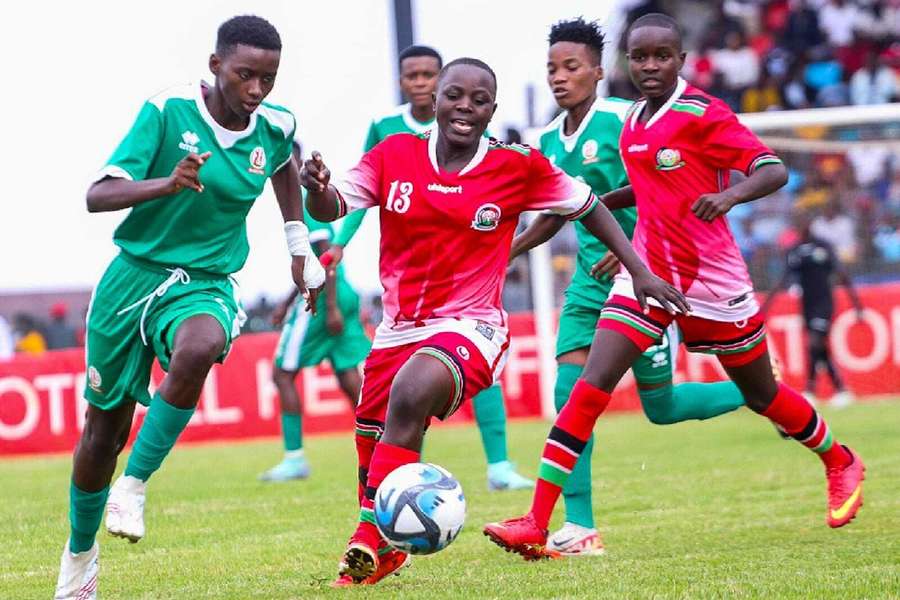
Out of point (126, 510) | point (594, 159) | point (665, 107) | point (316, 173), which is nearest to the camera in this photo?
point (126, 510)

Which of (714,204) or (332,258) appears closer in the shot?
(714,204)

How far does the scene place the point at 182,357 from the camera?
561 cm

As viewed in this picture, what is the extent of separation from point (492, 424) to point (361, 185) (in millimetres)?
4114

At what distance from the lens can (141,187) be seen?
18.1ft

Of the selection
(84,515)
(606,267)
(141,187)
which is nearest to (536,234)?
(606,267)

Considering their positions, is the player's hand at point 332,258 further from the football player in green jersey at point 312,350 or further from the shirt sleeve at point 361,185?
the football player in green jersey at point 312,350

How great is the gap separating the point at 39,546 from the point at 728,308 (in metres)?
3.66

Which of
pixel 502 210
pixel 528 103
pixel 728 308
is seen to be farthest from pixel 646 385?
pixel 528 103

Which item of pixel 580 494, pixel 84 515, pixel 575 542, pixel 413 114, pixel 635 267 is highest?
pixel 413 114

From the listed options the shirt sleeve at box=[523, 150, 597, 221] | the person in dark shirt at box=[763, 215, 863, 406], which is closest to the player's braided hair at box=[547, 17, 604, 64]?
the shirt sleeve at box=[523, 150, 597, 221]

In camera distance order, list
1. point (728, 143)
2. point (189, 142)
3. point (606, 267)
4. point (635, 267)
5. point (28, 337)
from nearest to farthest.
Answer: point (189, 142)
point (635, 267)
point (728, 143)
point (606, 267)
point (28, 337)

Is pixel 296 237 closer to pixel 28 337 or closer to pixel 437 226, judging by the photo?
pixel 437 226

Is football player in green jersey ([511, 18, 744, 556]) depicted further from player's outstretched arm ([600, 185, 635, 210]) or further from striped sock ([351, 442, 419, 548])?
striped sock ([351, 442, 419, 548])

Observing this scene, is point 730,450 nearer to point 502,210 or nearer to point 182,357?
Result: point 502,210
